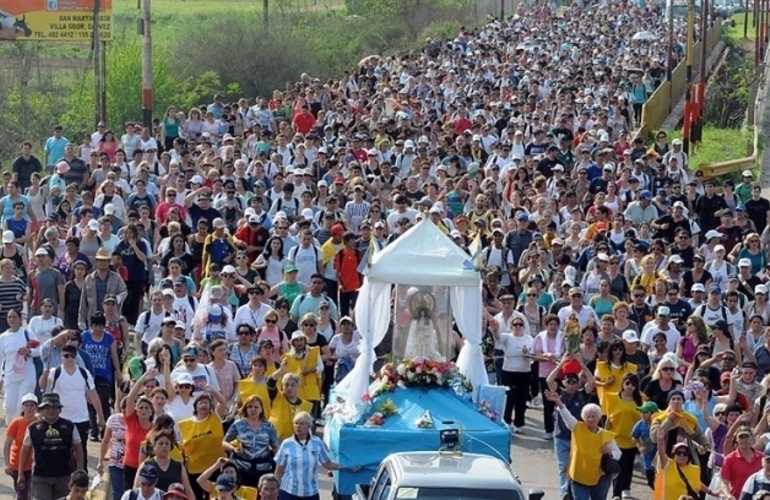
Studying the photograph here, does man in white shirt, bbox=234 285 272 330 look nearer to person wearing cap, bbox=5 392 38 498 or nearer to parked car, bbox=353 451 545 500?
person wearing cap, bbox=5 392 38 498

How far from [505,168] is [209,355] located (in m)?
11.3

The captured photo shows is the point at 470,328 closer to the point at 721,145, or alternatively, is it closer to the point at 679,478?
the point at 679,478

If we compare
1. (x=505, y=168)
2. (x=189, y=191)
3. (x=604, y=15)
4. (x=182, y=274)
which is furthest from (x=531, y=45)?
(x=182, y=274)

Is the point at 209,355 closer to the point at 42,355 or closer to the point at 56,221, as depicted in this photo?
the point at 42,355

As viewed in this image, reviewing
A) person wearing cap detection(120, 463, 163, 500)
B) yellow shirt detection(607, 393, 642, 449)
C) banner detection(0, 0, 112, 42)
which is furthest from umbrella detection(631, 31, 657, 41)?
person wearing cap detection(120, 463, 163, 500)

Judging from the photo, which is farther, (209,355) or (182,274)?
(182,274)

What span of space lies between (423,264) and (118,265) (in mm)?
5915

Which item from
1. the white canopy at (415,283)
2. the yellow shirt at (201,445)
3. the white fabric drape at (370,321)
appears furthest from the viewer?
the white fabric drape at (370,321)

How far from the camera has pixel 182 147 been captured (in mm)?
27844

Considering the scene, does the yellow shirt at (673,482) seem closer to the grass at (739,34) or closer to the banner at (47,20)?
the banner at (47,20)

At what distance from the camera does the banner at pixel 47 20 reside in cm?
4725

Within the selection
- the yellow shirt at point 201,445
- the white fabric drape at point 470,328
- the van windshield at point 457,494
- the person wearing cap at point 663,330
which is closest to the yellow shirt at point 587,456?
the white fabric drape at point 470,328

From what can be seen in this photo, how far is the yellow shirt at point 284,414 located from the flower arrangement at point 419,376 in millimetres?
740

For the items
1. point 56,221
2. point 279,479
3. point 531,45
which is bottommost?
point 279,479
